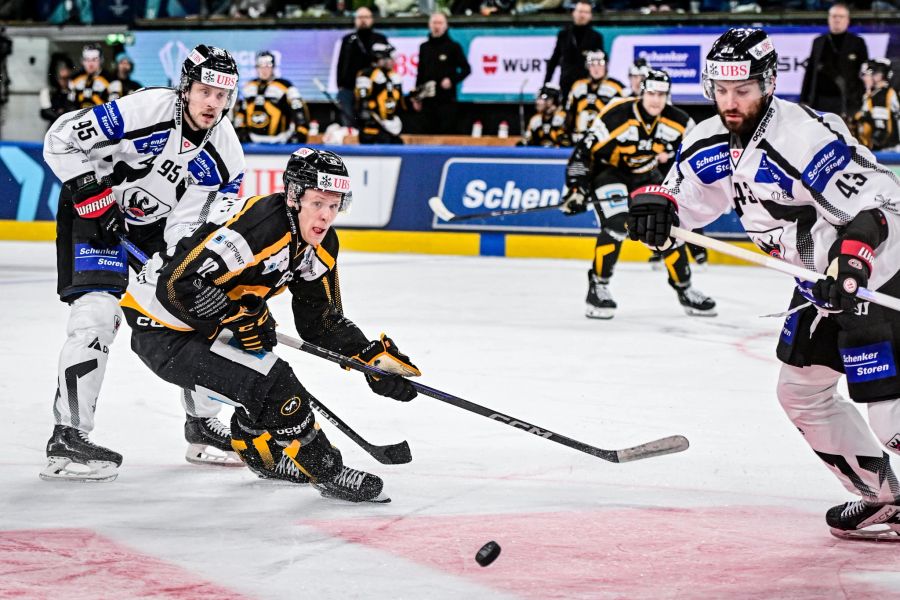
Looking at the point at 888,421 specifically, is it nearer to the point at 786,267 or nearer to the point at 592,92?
the point at 786,267

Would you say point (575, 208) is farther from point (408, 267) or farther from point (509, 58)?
point (509, 58)

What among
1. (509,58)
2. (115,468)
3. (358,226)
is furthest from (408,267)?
(115,468)

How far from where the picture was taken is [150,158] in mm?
4102

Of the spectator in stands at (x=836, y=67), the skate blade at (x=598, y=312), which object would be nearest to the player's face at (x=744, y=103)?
the skate blade at (x=598, y=312)

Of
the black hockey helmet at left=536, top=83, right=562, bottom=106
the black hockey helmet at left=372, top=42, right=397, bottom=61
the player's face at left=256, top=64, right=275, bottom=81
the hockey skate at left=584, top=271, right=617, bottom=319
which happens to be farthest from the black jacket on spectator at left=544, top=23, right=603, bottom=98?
the hockey skate at left=584, top=271, right=617, bottom=319

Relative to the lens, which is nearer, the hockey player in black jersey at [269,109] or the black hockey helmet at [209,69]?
the black hockey helmet at [209,69]

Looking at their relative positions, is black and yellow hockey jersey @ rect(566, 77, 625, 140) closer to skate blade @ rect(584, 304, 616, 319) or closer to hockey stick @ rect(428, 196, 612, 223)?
hockey stick @ rect(428, 196, 612, 223)

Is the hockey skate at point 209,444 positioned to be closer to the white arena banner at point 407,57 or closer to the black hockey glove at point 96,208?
the black hockey glove at point 96,208

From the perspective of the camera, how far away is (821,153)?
310 cm

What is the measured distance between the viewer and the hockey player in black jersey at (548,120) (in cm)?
1129

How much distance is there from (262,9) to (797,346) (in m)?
11.0

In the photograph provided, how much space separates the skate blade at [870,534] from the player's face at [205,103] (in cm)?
224

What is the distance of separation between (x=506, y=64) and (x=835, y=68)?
10.4ft

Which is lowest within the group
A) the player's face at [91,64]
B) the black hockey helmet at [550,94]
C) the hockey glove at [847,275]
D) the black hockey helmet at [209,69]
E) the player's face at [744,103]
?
the player's face at [91,64]
